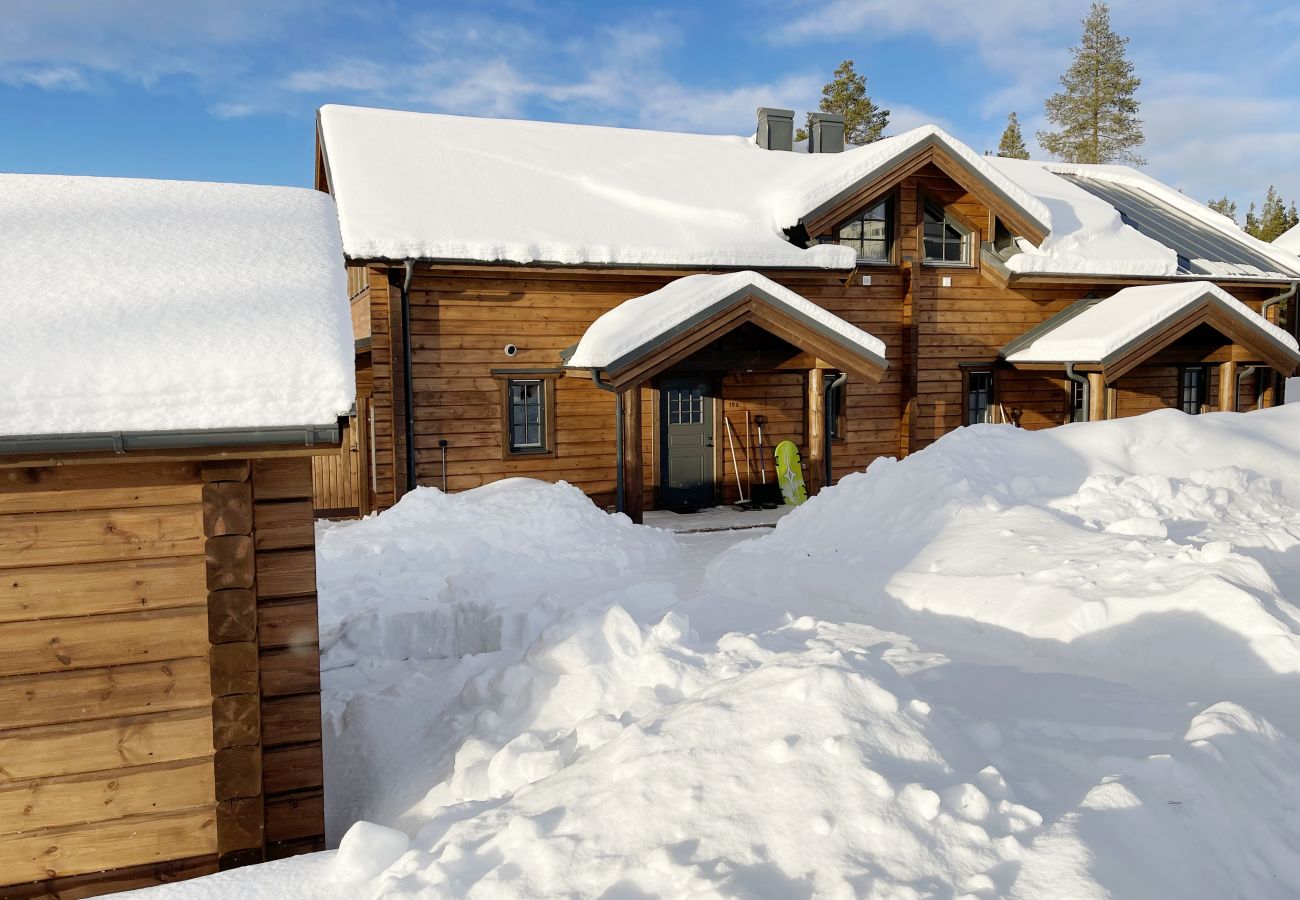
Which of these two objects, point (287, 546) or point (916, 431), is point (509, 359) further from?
point (287, 546)

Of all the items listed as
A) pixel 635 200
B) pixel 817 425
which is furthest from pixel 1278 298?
pixel 635 200

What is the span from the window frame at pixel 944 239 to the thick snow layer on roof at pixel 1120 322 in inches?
74.0

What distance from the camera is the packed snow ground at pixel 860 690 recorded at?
3174 millimetres

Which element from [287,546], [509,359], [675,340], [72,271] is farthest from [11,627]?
[509,359]

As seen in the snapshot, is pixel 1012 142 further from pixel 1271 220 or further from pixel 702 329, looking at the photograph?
pixel 702 329

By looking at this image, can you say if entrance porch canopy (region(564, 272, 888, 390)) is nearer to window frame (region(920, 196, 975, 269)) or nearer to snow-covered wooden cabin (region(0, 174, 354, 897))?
window frame (region(920, 196, 975, 269))

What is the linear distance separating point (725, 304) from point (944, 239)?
6140 mm

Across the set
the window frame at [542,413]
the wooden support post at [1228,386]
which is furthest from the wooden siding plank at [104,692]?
the wooden support post at [1228,386]

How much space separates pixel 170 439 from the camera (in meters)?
3.57

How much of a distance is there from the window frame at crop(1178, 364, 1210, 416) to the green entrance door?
955cm

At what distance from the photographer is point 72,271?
4.16 meters

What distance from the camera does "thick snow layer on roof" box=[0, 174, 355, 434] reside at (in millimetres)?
3559

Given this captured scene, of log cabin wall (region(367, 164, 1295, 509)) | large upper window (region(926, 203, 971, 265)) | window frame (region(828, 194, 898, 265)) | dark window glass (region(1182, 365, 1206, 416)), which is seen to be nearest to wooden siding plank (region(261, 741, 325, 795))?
log cabin wall (region(367, 164, 1295, 509))

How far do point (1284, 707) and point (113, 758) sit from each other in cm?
571
